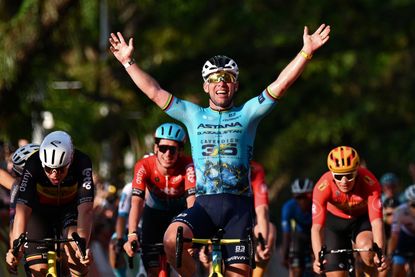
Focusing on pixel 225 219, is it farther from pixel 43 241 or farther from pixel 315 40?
pixel 315 40

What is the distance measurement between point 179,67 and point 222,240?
24.3 m

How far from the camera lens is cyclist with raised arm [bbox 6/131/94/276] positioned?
1313 cm

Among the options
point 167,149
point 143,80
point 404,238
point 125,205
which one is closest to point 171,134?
point 167,149

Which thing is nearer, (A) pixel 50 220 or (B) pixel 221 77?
(B) pixel 221 77

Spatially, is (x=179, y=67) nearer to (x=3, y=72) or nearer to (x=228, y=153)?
(x=3, y=72)

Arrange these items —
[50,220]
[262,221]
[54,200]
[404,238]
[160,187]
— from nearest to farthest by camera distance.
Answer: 1. [54,200]
2. [50,220]
3. [160,187]
4. [262,221]
5. [404,238]

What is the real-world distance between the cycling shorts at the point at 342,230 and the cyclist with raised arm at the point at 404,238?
4.36m

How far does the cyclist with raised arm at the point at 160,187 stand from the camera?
14.9 metres

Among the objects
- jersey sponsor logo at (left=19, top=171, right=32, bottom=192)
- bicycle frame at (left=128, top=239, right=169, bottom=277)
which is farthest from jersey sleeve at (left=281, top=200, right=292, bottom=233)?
jersey sponsor logo at (left=19, top=171, right=32, bottom=192)

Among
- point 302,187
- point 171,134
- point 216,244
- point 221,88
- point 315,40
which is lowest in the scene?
point 216,244

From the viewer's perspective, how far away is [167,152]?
1520cm

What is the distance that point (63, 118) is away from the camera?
33.8m

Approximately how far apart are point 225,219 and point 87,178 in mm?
A: 1665

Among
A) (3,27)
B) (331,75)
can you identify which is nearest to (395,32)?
(331,75)
